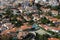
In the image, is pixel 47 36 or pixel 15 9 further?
pixel 15 9

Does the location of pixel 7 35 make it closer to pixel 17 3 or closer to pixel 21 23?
pixel 21 23

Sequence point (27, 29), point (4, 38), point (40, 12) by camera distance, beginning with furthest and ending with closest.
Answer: point (40, 12) → point (27, 29) → point (4, 38)

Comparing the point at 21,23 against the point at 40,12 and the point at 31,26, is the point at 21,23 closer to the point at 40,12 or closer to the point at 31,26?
the point at 31,26

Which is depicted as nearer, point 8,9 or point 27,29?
point 27,29

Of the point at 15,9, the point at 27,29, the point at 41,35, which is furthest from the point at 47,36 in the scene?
the point at 15,9

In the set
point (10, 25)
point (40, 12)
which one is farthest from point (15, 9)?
point (10, 25)

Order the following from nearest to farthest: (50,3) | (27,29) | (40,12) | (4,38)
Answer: (4,38)
(27,29)
(40,12)
(50,3)

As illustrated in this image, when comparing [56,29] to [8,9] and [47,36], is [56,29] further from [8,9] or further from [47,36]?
[8,9]

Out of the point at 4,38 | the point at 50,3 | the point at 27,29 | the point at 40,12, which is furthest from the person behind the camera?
the point at 50,3
